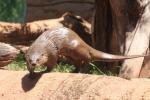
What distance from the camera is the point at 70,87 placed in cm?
360

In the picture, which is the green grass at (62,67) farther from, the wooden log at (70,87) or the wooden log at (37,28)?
the wooden log at (70,87)

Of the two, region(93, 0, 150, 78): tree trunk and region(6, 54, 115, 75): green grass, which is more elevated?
region(93, 0, 150, 78): tree trunk

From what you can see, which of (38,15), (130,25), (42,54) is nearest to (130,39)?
(130,25)

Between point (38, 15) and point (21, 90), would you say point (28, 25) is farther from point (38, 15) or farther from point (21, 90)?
point (21, 90)

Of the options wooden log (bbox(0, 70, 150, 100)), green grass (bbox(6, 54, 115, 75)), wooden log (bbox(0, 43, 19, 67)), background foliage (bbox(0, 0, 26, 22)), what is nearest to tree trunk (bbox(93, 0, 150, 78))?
green grass (bbox(6, 54, 115, 75))

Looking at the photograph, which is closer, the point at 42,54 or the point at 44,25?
the point at 42,54

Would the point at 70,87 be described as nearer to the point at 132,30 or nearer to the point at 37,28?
the point at 132,30

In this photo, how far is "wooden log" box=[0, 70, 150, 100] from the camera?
324cm

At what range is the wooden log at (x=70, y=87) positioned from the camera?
128 inches

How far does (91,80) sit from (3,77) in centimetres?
86

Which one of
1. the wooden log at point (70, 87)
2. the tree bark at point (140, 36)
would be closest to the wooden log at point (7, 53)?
the wooden log at point (70, 87)

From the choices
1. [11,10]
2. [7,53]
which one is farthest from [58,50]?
[11,10]

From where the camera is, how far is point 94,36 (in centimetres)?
691

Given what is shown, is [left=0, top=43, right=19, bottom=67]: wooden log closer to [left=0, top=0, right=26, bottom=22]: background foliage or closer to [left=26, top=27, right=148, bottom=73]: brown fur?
[left=26, top=27, right=148, bottom=73]: brown fur
